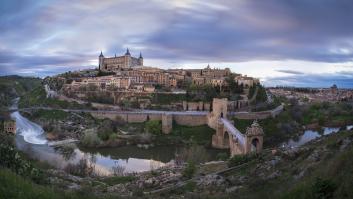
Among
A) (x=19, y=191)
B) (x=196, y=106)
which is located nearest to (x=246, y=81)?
(x=196, y=106)

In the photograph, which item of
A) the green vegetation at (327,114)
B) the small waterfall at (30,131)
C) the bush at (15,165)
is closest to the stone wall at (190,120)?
the small waterfall at (30,131)

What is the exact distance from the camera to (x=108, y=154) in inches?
1062

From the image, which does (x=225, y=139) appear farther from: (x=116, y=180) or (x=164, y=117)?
(x=116, y=180)

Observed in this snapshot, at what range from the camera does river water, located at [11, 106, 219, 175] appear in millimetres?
22453

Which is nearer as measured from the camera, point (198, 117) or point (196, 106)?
point (198, 117)

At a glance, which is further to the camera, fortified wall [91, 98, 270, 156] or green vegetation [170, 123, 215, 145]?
green vegetation [170, 123, 215, 145]

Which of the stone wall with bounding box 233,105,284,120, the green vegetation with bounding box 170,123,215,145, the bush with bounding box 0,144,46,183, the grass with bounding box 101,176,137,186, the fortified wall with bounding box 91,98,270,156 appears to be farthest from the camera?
the stone wall with bounding box 233,105,284,120

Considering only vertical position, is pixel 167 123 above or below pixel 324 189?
below

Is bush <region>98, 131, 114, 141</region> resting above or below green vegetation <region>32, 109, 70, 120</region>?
below

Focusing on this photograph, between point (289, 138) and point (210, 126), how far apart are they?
6.36 metres

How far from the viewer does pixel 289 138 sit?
33.0 m

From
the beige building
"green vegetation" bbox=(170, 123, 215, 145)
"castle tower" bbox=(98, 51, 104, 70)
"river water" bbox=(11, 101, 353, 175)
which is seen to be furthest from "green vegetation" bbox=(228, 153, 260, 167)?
"castle tower" bbox=(98, 51, 104, 70)

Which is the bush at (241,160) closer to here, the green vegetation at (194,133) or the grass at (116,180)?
the grass at (116,180)

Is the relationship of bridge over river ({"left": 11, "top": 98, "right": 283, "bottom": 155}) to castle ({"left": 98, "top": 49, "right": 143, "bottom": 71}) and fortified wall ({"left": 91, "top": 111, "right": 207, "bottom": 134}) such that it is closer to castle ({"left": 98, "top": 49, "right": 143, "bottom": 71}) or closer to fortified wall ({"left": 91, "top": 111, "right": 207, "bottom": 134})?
fortified wall ({"left": 91, "top": 111, "right": 207, "bottom": 134})
